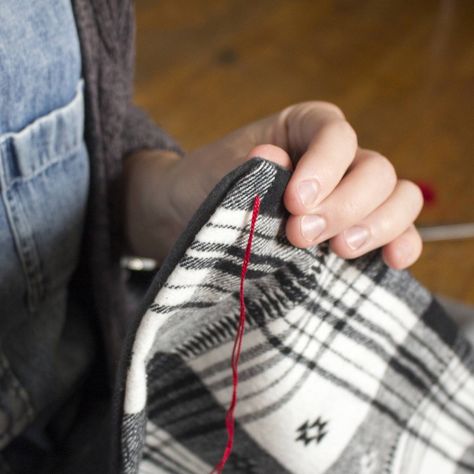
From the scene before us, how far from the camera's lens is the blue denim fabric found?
16.6 inches

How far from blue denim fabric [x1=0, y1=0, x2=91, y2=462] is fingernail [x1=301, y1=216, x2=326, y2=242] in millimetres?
202

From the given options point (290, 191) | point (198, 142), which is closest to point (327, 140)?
point (290, 191)

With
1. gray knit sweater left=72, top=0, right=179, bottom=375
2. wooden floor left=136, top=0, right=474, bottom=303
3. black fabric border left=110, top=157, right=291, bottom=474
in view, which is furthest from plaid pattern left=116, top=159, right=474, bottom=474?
wooden floor left=136, top=0, right=474, bottom=303

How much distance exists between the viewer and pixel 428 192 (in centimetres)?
114

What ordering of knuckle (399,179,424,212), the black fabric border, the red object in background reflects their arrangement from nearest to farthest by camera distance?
the black fabric border
knuckle (399,179,424,212)
the red object in background

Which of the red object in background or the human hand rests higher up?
the human hand

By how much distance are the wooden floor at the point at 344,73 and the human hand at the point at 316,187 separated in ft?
2.07

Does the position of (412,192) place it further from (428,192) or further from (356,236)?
(428,192)

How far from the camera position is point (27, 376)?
0.47 meters

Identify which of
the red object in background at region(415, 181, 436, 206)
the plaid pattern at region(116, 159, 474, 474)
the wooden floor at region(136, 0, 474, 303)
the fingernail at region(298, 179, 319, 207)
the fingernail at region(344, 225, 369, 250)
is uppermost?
the fingernail at region(298, 179, 319, 207)

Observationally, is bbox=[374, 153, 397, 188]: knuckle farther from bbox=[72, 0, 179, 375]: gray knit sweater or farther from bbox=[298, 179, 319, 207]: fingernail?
bbox=[72, 0, 179, 375]: gray knit sweater

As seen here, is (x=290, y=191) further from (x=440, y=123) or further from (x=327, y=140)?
(x=440, y=123)

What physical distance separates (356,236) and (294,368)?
0.09m

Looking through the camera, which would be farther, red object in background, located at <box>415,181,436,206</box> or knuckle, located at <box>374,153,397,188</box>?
red object in background, located at <box>415,181,436,206</box>
